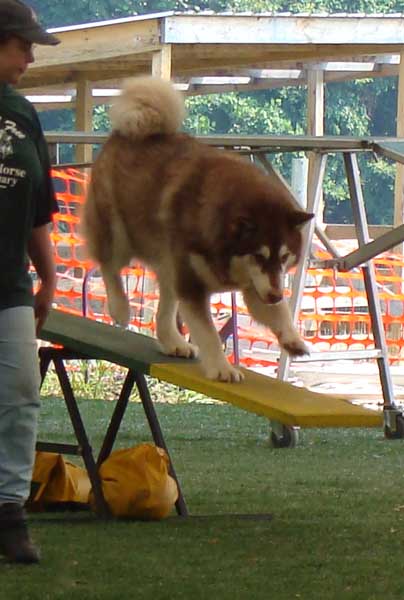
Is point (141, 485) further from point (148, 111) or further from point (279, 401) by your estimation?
point (148, 111)

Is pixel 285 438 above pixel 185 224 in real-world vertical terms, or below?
below

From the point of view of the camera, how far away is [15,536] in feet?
14.9

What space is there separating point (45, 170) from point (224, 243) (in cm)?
119

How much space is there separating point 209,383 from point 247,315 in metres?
8.57

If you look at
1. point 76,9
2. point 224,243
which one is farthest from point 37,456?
point 76,9

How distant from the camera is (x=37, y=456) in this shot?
6039 millimetres

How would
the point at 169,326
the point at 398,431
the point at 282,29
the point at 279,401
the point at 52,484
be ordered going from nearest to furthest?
the point at 279,401, the point at 52,484, the point at 169,326, the point at 398,431, the point at 282,29

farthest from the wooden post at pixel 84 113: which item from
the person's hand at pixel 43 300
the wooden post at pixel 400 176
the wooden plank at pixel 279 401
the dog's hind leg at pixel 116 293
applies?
the person's hand at pixel 43 300

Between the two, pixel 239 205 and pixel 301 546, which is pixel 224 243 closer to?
pixel 239 205

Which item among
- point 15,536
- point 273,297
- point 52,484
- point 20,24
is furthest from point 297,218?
point 15,536

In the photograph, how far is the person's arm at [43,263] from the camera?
4.65m

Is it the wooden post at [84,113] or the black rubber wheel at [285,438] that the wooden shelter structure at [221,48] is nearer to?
the wooden post at [84,113]

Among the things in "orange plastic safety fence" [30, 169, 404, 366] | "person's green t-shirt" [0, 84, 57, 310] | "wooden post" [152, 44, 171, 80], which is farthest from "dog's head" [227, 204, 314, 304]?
"orange plastic safety fence" [30, 169, 404, 366]

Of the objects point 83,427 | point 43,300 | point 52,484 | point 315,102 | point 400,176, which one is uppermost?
point 315,102
